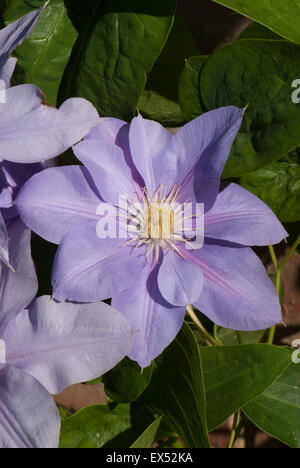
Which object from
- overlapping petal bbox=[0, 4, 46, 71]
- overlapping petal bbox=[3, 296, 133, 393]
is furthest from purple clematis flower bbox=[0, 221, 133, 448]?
overlapping petal bbox=[0, 4, 46, 71]

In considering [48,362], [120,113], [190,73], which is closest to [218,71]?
[190,73]

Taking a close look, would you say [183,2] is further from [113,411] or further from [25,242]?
[113,411]

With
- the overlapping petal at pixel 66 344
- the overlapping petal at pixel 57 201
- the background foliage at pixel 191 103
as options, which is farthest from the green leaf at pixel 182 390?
the overlapping petal at pixel 57 201

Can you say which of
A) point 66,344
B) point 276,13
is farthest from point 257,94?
point 66,344

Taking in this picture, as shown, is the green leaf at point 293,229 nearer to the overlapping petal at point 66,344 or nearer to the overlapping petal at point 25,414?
the overlapping petal at point 66,344

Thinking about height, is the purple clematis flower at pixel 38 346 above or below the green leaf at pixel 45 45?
below

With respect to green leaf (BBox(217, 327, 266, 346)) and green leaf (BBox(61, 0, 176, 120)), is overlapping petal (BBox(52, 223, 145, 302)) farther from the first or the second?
green leaf (BBox(217, 327, 266, 346))
